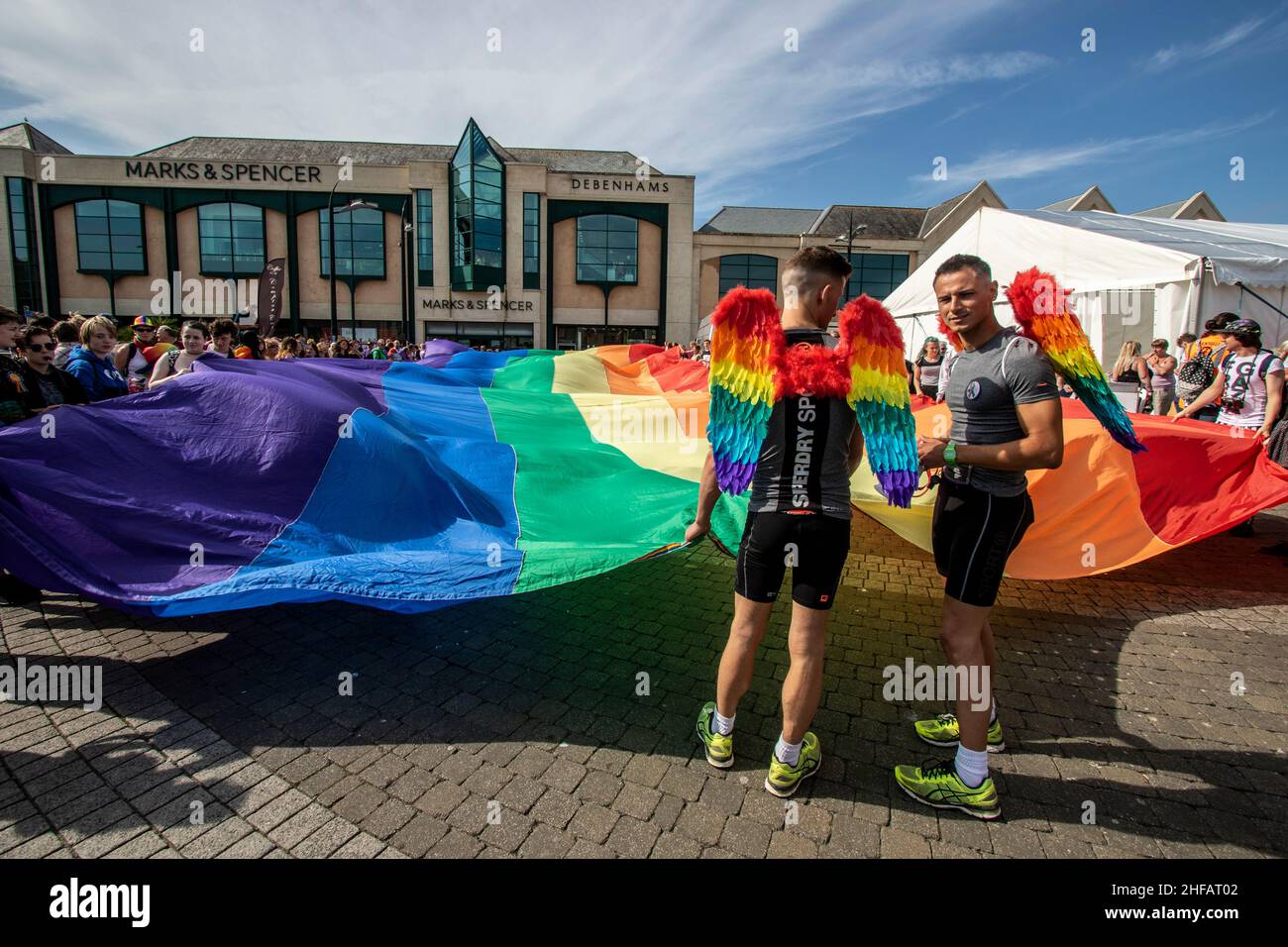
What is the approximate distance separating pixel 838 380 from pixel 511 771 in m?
2.10

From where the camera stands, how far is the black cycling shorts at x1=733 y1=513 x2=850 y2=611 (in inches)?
94.7

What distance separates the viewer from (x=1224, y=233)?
12.9 meters

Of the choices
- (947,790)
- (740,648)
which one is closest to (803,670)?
(740,648)

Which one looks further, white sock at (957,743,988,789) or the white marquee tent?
the white marquee tent

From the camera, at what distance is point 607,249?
3816 cm

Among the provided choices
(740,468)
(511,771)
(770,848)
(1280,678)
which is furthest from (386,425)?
(1280,678)

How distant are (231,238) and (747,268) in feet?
96.2

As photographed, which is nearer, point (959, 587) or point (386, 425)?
point (959, 587)

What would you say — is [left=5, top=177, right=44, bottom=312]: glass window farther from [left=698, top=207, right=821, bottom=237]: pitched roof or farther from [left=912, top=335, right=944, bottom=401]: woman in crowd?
[left=912, top=335, right=944, bottom=401]: woman in crowd

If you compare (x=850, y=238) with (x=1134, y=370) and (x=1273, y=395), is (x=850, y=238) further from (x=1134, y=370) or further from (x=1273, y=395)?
(x=1273, y=395)

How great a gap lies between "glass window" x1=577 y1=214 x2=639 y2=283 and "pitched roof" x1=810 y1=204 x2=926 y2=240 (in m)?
12.7

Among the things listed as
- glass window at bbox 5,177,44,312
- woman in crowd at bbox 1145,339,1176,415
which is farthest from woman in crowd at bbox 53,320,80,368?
glass window at bbox 5,177,44,312

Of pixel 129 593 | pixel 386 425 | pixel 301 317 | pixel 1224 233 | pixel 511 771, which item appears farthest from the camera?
pixel 301 317
